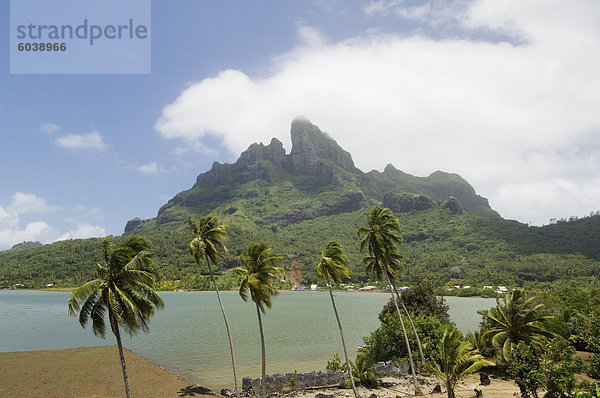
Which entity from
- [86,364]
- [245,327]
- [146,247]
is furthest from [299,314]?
[146,247]

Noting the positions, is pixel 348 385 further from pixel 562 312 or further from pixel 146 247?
pixel 562 312

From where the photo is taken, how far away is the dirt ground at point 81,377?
31188mm

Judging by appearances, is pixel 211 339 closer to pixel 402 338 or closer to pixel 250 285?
pixel 402 338

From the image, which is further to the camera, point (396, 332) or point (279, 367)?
point (279, 367)

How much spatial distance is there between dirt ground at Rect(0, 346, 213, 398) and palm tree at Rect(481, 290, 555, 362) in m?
26.9

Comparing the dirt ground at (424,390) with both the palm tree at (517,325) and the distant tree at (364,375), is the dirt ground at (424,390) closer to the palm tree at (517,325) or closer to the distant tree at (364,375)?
the distant tree at (364,375)

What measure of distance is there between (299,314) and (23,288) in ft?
554

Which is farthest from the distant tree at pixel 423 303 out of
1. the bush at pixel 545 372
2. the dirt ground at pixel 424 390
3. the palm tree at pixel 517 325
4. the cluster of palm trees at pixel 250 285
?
the bush at pixel 545 372

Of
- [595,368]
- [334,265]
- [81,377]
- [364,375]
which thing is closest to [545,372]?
[334,265]

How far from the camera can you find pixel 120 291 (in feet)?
61.1

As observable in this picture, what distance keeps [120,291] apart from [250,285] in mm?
8915

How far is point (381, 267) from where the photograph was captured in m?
31.8

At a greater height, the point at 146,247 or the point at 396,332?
the point at 146,247

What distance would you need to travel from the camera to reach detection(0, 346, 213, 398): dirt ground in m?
31.2
